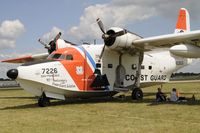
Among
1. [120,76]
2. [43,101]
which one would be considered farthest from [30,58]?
[43,101]

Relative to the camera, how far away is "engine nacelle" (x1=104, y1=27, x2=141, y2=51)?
18.9 metres

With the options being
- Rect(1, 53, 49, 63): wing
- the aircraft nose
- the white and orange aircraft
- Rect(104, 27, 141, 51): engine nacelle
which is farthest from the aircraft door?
Rect(1, 53, 49, 63): wing

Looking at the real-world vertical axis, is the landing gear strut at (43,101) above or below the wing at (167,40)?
below

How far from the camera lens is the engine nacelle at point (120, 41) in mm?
18873

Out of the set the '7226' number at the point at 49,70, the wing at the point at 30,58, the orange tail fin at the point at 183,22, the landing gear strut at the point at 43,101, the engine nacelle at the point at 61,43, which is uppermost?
the orange tail fin at the point at 183,22

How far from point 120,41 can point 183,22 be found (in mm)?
9079

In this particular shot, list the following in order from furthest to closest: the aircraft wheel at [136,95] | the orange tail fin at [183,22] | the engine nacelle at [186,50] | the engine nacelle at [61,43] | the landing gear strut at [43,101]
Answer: the orange tail fin at [183,22] → the engine nacelle at [61,43] → the aircraft wheel at [136,95] → the landing gear strut at [43,101] → the engine nacelle at [186,50]

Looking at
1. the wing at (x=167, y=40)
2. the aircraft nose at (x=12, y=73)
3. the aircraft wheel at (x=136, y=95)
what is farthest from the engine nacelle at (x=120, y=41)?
the aircraft nose at (x=12, y=73)

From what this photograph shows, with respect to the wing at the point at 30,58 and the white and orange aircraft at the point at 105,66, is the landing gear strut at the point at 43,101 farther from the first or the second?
the wing at the point at 30,58

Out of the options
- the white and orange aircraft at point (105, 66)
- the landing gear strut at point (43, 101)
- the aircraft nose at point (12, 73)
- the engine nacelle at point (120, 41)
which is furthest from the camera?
the engine nacelle at point (120, 41)

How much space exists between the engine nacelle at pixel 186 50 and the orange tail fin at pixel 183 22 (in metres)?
9.05

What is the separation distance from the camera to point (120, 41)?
18.9 metres

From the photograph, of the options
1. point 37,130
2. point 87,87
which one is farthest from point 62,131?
point 87,87

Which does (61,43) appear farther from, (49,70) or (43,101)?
(43,101)
